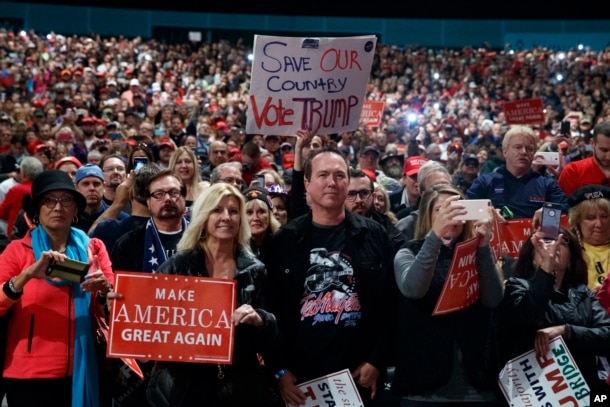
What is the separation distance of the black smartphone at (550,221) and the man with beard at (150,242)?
2.10m

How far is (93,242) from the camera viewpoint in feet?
16.8

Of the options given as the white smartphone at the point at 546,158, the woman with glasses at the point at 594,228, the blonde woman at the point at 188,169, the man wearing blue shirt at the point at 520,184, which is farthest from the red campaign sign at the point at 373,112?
the woman with glasses at the point at 594,228

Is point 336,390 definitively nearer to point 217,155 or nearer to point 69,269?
point 69,269

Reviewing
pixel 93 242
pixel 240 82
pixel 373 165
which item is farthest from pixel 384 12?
pixel 93 242

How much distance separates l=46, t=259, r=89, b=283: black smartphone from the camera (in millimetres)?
4449

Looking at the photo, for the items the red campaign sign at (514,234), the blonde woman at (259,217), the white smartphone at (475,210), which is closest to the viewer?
the white smartphone at (475,210)

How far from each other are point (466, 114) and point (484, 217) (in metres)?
17.1

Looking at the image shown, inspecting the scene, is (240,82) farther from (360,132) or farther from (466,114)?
(360,132)

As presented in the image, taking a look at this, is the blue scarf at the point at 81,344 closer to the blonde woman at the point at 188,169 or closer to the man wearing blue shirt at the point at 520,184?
the blonde woman at the point at 188,169

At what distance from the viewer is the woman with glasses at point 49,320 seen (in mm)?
4684

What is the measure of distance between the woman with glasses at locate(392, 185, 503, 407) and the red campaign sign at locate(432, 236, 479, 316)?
0.04 feet

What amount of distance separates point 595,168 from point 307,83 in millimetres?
2572

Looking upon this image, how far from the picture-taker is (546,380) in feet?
15.8

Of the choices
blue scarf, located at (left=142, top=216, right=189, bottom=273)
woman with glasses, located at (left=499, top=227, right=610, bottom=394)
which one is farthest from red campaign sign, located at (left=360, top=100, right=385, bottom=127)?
woman with glasses, located at (left=499, top=227, right=610, bottom=394)
